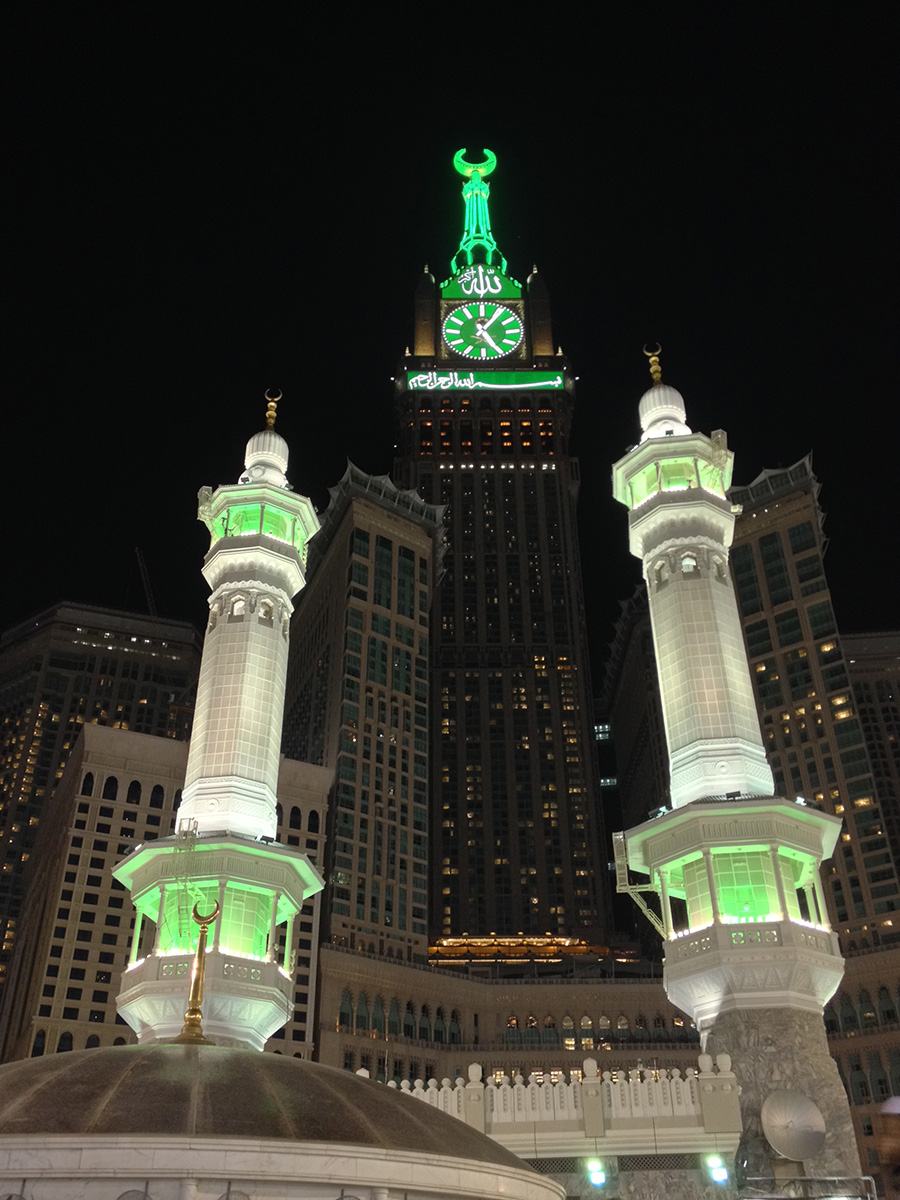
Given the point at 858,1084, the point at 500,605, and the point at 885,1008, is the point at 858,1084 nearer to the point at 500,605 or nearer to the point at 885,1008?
the point at 885,1008

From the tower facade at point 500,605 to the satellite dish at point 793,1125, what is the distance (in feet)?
359

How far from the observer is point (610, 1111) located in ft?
80.0

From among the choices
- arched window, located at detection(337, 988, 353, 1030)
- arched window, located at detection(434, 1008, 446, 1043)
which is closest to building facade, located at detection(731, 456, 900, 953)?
arched window, located at detection(434, 1008, 446, 1043)

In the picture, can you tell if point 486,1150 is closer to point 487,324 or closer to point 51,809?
point 51,809

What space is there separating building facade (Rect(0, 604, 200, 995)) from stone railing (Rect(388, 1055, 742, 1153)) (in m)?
122

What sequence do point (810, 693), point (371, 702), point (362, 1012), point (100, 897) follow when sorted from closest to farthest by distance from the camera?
point (100, 897) → point (362, 1012) → point (810, 693) → point (371, 702)

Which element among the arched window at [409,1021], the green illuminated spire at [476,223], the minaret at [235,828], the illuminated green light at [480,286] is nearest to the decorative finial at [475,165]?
the green illuminated spire at [476,223]

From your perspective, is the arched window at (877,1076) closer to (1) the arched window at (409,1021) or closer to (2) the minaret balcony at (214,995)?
(1) the arched window at (409,1021)

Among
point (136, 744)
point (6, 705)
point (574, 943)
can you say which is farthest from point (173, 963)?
point (6, 705)

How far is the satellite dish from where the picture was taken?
23.2 meters

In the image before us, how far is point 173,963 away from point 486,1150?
16.4 m

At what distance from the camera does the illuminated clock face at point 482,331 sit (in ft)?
551

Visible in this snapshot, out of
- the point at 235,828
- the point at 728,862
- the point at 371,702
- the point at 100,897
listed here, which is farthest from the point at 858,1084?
the point at 235,828

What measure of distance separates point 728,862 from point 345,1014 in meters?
71.0
